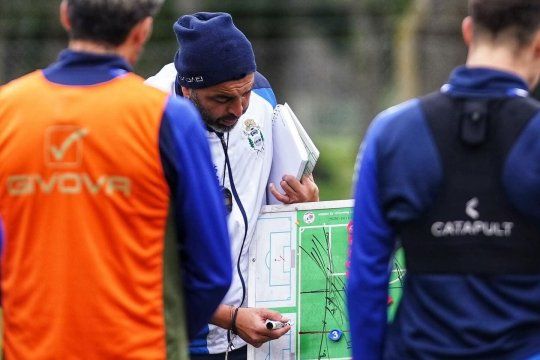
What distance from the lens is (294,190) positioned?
5.07m

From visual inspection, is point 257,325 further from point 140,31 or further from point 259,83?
point 140,31

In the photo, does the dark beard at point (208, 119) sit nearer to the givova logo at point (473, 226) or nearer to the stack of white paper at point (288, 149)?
the stack of white paper at point (288, 149)

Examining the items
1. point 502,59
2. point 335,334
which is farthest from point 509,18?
point 335,334

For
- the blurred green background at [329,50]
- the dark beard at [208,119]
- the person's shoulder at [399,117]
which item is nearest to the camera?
the person's shoulder at [399,117]

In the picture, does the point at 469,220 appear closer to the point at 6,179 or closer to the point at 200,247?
the point at 200,247

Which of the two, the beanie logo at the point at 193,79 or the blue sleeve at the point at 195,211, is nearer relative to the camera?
the blue sleeve at the point at 195,211

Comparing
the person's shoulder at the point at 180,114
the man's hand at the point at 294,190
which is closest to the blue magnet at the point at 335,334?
the man's hand at the point at 294,190

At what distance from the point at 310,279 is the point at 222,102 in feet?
2.52

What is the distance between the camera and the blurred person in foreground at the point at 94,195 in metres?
3.56

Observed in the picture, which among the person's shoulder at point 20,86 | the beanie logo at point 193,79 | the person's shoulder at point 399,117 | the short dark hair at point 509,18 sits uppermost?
the short dark hair at point 509,18

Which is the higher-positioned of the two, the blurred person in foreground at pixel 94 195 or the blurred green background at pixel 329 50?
the blurred person in foreground at pixel 94 195

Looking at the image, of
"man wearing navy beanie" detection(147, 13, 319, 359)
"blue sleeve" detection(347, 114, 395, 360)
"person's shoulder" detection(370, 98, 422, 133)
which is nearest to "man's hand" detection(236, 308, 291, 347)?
"man wearing navy beanie" detection(147, 13, 319, 359)

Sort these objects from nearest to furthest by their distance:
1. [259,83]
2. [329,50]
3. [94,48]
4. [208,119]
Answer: [94,48] < [208,119] < [259,83] < [329,50]

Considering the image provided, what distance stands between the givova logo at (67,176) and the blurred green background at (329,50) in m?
10.5
